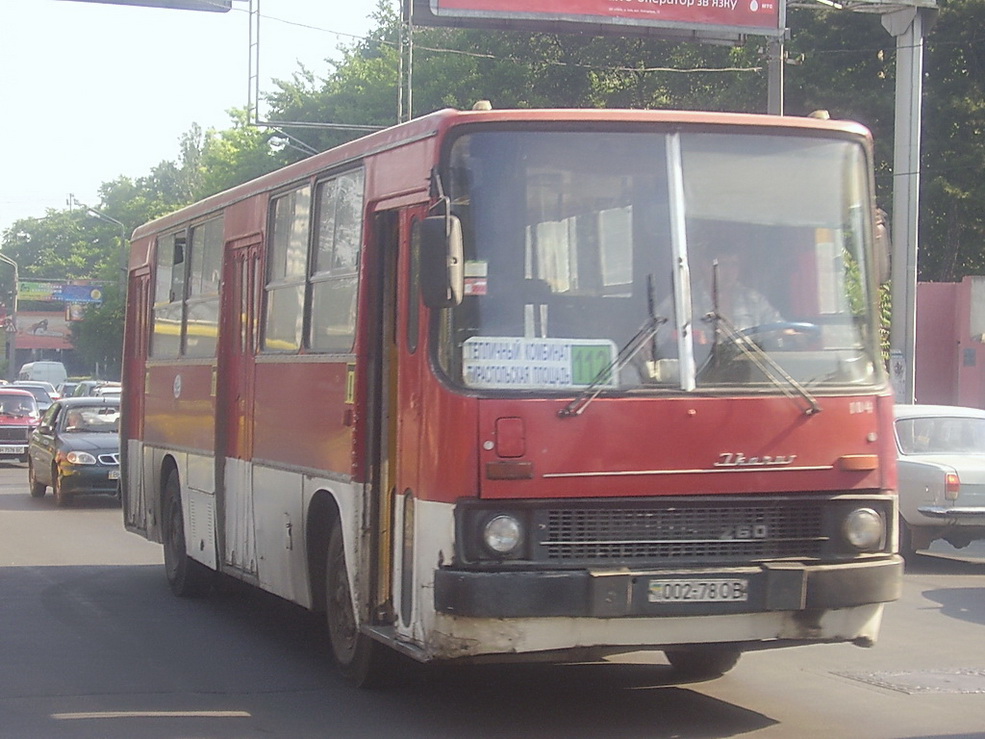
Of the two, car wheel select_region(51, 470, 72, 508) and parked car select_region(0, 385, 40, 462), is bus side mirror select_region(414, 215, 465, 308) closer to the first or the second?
car wheel select_region(51, 470, 72, 508)

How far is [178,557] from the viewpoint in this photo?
524 inches

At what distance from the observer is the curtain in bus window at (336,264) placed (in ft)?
29.4

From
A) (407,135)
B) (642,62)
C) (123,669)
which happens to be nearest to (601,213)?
(407,135)

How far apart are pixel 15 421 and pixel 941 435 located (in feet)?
74.7

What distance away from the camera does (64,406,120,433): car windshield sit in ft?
82.6

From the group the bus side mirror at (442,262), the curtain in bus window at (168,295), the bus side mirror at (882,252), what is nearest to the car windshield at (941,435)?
the curtain in bus window at (168,295)

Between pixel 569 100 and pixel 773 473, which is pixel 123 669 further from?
pixel 569 100

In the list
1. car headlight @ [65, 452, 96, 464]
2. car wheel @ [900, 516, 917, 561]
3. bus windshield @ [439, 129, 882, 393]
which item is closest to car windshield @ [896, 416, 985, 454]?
car wheel @ [900, 516, 917, 561]

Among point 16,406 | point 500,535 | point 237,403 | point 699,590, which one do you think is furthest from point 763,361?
point 16,406

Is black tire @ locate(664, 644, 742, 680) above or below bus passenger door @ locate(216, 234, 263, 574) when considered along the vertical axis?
below

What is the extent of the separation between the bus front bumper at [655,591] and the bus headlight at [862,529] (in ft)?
0.35

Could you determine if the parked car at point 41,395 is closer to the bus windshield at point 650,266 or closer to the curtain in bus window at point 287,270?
the curtain in bus window at point 287,270

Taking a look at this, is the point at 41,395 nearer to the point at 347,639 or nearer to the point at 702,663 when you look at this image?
the point at 347,639

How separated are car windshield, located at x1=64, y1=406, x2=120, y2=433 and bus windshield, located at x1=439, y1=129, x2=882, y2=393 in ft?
60.3
